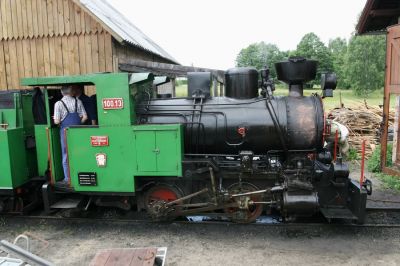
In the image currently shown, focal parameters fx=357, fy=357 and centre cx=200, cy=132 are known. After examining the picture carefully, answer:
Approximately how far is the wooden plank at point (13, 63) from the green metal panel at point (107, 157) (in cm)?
641

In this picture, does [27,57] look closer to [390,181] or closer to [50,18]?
[50,18]

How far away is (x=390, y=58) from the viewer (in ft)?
29.9

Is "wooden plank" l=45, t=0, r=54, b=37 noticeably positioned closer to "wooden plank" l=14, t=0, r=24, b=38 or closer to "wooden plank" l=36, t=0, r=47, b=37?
"wooden plank" l=36, t=0, r=47, b=37

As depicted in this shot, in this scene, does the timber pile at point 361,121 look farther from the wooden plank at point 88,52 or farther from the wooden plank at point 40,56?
the wooden plank at point 40,56

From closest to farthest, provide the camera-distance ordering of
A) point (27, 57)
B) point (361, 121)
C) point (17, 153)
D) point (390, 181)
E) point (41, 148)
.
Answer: point (17, 153)
point (41, 148)
point (390, 181)
point (27, 57)
point (361, 121)

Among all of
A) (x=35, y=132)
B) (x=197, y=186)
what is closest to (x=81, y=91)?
(x=35, y=132)

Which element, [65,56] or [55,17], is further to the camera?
[65,56]

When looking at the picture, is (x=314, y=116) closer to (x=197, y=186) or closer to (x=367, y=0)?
(x=197, y=186)

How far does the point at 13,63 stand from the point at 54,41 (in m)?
1.60

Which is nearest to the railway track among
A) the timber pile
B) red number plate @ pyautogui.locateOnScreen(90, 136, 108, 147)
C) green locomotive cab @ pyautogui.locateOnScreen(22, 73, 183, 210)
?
green locomotive cab @ pyautogui.locateOnScreen(22, 73, 183, 210)

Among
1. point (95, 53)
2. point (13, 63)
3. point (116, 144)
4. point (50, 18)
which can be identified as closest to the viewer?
point (116, 144)

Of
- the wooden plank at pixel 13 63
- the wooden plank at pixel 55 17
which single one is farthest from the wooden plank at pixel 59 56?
the wooden plank at pixel 13 63

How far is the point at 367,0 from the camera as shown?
403 inches

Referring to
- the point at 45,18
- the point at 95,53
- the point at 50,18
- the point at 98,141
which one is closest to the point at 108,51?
the point at 95,53
